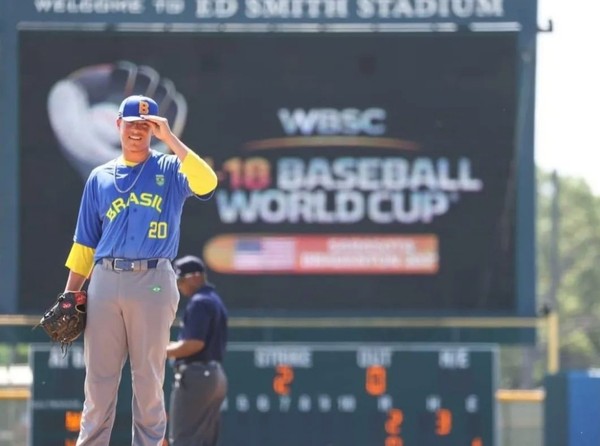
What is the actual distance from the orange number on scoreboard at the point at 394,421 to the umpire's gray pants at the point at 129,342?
16.3 feet

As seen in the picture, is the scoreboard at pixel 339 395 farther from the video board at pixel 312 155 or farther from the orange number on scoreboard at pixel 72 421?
the video board at pixel 312 155

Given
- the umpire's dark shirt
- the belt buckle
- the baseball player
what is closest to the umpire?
the umpire's dark shirt

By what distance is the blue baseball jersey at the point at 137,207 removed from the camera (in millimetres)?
6188

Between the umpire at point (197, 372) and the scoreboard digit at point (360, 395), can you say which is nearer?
the umpire at point (197, 372)

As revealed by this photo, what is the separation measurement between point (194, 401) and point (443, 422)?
7.15 feet

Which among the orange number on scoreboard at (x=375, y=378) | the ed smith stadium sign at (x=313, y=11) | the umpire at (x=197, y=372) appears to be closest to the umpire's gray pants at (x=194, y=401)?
the umpire at (x=197, y=372)

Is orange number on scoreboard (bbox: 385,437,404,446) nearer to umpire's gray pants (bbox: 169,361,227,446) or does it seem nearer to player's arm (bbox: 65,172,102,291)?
umpire's gray pants (bbox: 169,361,227,446)

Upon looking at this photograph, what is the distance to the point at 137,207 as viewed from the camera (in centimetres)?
619

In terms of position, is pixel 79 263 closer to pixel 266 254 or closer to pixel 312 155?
pixel 266 254

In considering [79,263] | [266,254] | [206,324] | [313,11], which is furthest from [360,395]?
[79,263]

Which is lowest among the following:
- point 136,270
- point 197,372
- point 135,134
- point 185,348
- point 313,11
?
point 197,372

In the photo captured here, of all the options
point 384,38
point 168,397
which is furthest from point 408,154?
point 168,397

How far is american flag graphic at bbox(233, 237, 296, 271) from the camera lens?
1174cm

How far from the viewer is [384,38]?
1197cm
